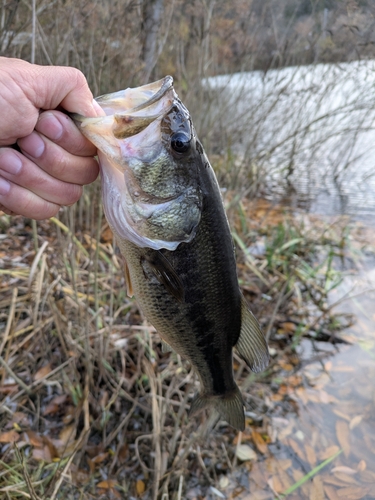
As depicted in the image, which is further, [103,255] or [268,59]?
[268,59]

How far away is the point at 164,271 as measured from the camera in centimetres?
141

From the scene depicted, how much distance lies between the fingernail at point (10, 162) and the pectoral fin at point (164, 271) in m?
0.52

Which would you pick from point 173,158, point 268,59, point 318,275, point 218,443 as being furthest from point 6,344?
point 268,59

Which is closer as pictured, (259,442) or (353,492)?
(353,492)

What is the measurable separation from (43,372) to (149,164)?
2.17m

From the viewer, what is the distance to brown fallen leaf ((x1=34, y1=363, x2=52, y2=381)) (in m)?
2.89

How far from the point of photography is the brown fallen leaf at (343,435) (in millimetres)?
3051

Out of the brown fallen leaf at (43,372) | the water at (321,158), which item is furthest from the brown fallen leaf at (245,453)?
the water at (321,158)

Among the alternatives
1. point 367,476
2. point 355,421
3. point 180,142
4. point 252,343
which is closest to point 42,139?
point 180,142

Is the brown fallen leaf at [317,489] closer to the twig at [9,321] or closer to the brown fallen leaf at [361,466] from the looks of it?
the brown fallen leaf at [361,466]

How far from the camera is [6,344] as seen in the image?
2957mm

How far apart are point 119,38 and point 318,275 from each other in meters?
3.20

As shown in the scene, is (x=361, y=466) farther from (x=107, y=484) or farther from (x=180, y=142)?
(x=180, y=142)

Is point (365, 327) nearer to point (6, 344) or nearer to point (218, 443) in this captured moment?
point (218, 443)
